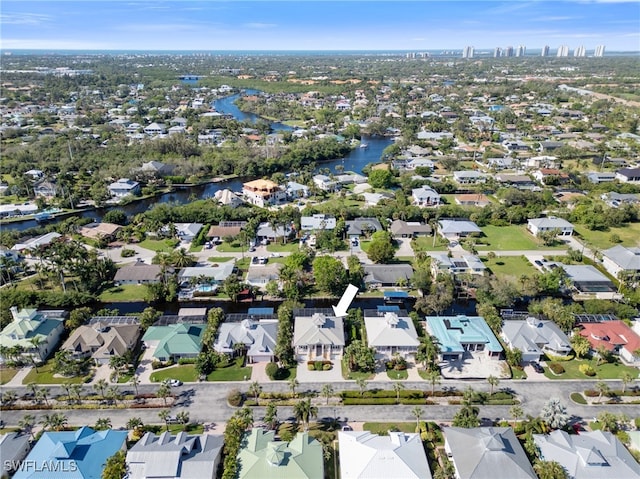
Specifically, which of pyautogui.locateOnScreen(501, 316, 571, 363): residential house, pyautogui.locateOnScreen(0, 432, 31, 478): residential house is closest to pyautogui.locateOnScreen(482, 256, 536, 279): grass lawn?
pyautogui.locateOnScreen(501, 316, 571, 363): residential house

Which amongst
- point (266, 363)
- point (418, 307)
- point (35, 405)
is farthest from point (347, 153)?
point (35, 405)

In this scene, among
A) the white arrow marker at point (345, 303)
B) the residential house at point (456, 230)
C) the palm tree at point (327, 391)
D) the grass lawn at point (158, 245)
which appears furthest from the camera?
the residential house at point (456, 230)

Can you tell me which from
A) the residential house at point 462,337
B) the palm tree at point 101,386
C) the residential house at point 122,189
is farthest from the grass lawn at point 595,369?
the residential house at point 122,189

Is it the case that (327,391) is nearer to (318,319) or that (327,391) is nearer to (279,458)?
(279,458)

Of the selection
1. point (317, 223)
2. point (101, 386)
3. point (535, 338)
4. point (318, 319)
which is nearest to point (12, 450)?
point (101, 386)

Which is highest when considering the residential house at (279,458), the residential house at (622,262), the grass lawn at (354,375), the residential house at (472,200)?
the residential house at (472,200)

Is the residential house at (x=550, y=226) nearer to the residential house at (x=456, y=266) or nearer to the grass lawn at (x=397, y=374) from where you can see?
the residential house at (x=456, y=266)

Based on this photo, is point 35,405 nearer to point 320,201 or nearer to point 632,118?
point 320,201
